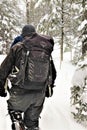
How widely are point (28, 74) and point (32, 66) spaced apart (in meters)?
0.15

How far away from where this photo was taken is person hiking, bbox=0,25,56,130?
5.29 meters

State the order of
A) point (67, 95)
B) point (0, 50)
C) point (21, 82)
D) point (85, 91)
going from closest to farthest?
1. point (21, 82)
2. point (85, 91)
3. point (67, 95)
4. point (0, 50)

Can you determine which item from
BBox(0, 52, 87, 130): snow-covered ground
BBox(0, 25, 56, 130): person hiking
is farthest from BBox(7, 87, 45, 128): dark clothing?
BBox(0, 52, 87, 130): snow-covered ground

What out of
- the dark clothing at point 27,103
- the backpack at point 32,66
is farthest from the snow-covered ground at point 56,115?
the backpack at point 32,66

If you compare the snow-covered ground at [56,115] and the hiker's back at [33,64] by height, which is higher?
the hiker's back at [33,64]

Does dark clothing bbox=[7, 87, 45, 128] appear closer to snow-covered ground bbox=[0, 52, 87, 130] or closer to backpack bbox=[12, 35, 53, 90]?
backpack bbox=[12, 35, 53, 90]

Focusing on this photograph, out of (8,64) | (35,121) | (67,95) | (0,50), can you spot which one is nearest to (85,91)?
(35,121)

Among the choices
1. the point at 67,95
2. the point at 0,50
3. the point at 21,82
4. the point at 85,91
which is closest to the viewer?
the point at 21,82

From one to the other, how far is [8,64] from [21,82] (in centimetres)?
37

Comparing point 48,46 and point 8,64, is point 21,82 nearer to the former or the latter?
point 8,64

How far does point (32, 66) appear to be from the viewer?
209 inches

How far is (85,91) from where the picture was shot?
23.2ft

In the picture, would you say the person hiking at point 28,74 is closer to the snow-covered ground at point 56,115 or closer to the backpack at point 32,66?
the backpack at point 32,66

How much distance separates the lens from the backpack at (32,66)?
17.3 ft
